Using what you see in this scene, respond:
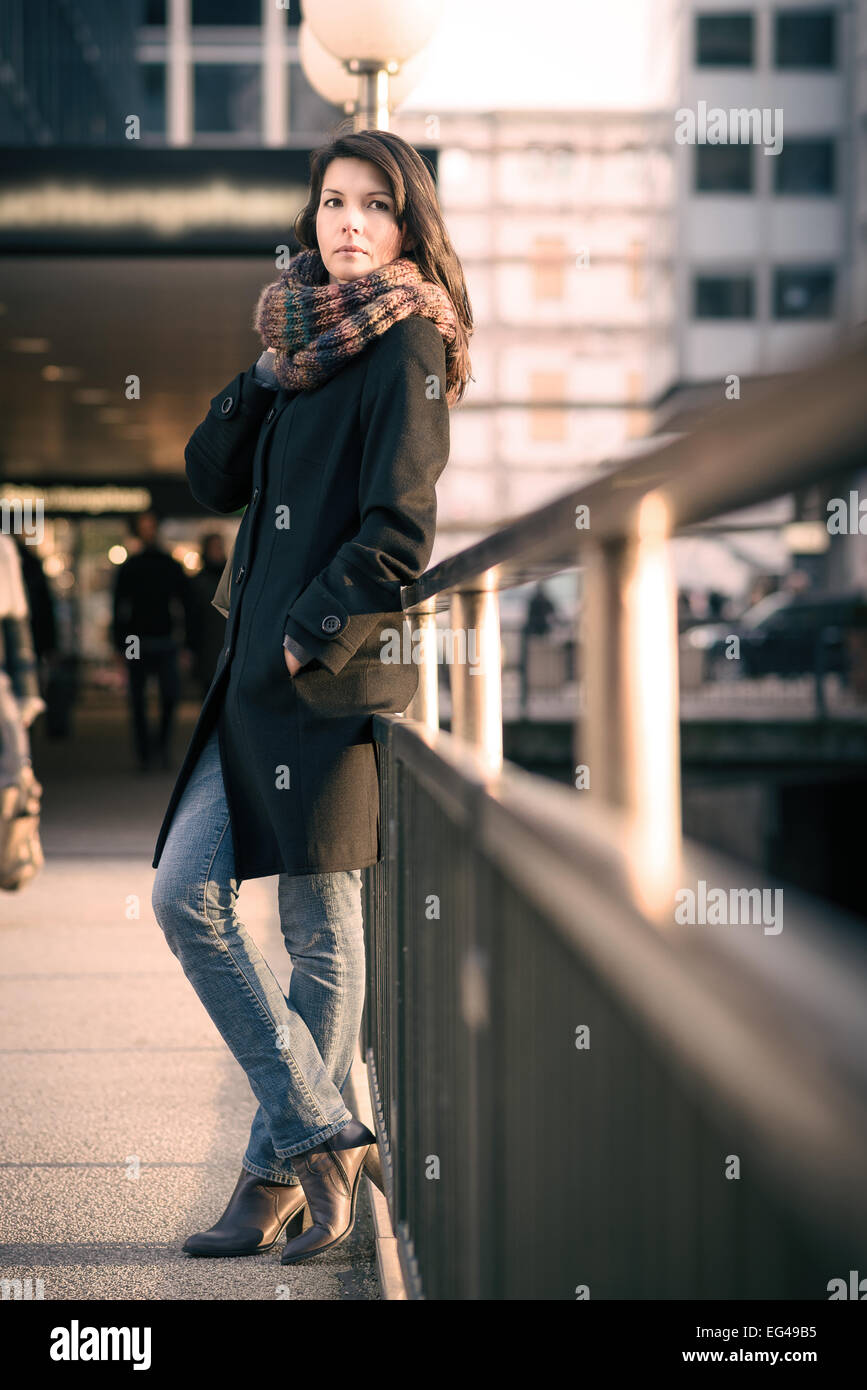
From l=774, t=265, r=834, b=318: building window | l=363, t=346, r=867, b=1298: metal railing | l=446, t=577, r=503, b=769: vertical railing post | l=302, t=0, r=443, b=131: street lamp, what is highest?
l=774, t=265, r=834, b=318: building window

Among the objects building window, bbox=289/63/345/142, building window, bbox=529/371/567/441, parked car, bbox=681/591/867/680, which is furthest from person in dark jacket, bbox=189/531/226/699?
building window, bbox=529/371/567/441

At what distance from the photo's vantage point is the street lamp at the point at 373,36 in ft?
16.6

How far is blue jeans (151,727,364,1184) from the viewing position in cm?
250

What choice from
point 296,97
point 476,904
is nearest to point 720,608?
point 296,97

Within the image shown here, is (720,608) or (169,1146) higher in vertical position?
(720,608)

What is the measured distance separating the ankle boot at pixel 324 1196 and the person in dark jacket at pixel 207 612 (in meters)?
9.02

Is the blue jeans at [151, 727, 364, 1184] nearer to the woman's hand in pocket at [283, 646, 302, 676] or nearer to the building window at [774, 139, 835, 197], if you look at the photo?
the woman's hand in pocket at [283, 646, 302, 676]

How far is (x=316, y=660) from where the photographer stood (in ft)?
8.00

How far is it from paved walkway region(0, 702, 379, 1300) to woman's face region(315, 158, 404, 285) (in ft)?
5.74

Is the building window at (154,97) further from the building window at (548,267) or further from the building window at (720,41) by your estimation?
the building window at (720,41)
